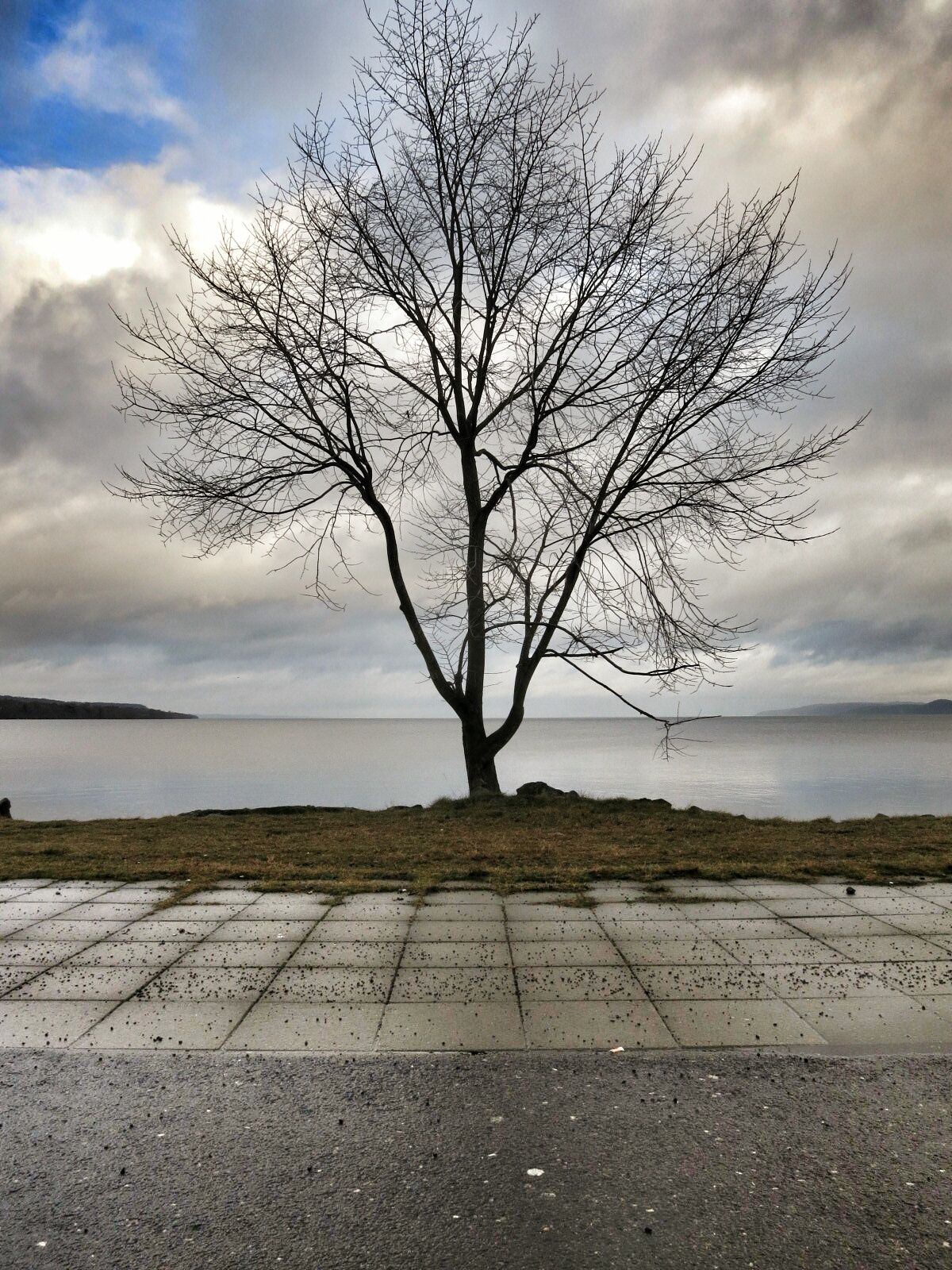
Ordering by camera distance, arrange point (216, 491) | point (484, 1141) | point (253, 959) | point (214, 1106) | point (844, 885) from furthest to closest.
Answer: point (216, 491), point (844, 885), point (253, 959), point (214, 1106), point (484, 1141)

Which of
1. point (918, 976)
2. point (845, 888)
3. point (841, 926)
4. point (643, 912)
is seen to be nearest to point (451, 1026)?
point (643, 912)

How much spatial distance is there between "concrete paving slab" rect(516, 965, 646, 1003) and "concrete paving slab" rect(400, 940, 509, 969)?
26 centimetres

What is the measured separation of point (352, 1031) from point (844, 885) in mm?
4918

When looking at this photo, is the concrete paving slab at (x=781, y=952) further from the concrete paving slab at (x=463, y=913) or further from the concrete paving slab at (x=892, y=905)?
the concrete paving slab at (x=463, y=913)

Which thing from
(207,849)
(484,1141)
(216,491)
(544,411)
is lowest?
(484,1141)

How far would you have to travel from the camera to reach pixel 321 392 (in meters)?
13.4

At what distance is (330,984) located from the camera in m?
4.95

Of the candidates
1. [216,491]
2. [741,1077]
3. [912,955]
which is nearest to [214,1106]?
[741,1077]

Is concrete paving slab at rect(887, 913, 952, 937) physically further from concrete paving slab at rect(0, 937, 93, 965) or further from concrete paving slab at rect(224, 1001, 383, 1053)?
concrete paving slab at rect(0, 937, 93, 965)

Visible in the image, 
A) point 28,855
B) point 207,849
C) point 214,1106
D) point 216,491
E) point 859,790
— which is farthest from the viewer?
point 859,790

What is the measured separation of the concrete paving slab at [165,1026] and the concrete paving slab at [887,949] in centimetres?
344

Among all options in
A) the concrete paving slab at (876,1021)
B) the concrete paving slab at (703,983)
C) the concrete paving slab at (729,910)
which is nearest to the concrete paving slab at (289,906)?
the concrete paving slab at (703,983)

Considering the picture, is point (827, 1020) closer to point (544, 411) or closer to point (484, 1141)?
point (484, 1141)

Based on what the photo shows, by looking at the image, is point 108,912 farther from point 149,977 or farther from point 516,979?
point 516,979
